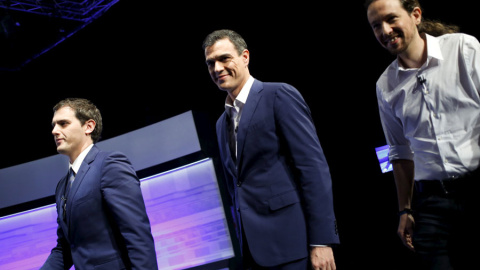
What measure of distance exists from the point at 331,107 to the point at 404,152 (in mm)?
3210

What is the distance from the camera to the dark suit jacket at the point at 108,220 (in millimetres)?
2307

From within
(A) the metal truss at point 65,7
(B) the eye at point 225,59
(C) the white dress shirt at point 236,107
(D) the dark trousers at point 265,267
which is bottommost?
(D) the dark trousers at point 265,267

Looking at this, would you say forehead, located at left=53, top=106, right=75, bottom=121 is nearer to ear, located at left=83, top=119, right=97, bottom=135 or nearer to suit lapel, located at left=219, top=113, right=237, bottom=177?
ear, located at left=83, top=119, right=97, bottom=135

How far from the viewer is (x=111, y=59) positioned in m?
6.10

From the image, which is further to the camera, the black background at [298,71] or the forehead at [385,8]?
the black background at [298,71]

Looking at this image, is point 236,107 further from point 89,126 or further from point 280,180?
point 89,126

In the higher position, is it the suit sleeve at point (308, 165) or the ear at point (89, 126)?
the ear at point (89, 126)

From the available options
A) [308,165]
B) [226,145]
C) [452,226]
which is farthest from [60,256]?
[452,226]

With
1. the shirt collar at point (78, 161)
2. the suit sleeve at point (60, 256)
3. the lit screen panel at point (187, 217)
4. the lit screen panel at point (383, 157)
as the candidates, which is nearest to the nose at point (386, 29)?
the shirt collar at point (78, 161)

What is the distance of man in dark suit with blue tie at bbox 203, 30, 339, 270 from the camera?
74.4 inches

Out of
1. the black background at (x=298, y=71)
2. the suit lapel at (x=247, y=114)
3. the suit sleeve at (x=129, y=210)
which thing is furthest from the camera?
the black background at (x=298, y=71)

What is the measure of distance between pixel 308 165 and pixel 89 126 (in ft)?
4.89

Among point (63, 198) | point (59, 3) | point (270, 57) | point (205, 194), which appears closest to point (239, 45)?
point (63, 198)

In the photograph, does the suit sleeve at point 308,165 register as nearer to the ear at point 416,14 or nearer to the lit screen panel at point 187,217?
the ear at point 416,14
